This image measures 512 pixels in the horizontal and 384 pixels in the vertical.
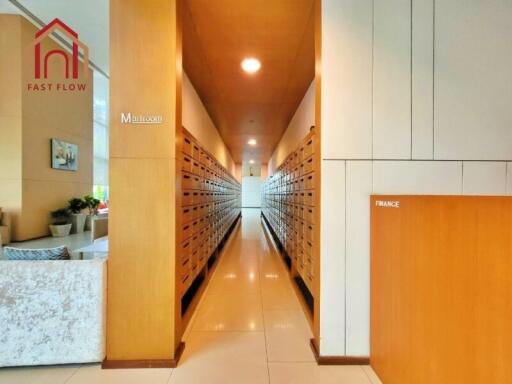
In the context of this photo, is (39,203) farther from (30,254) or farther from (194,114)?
(30,254)

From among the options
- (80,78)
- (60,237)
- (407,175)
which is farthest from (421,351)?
(80,78)

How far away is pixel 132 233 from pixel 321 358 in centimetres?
160

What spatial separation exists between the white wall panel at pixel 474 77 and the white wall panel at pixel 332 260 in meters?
0.88

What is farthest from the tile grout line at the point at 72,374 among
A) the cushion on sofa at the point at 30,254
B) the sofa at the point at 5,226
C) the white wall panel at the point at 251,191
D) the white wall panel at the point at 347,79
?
the white wall panel at the point at 251,191

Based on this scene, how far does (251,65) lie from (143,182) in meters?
1.94

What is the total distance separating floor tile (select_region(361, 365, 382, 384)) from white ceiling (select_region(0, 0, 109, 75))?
5004mm

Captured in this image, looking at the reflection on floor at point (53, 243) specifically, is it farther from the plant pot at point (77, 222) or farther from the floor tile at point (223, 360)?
the floor tile at point (223, 360)

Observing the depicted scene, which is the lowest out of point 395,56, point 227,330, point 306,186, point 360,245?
point 227,330

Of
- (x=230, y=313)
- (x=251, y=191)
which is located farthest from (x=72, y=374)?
(x=251, y=191)

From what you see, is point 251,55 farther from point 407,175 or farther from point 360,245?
point 360,245

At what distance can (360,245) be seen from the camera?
5.43 ft

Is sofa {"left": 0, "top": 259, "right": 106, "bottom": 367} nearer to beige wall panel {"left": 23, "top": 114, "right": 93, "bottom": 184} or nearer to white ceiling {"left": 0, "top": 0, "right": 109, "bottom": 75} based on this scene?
white ceiling {"left": 0, "top": 0, "right": 109, "bottom": 75}

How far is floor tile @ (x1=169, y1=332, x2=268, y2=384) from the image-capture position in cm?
148

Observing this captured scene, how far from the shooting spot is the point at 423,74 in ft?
5.44
